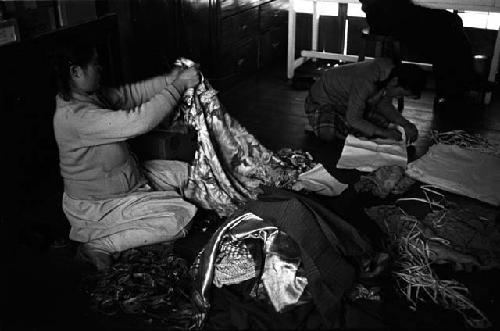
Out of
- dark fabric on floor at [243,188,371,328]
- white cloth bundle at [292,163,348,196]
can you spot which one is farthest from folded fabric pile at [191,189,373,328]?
white cloth bundle at [292,163,348,196]

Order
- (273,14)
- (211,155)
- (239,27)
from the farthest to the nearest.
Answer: (273,14), (239,27), (211,155)

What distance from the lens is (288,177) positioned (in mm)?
3107

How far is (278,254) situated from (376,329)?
45 cm

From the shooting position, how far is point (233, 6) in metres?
4.59

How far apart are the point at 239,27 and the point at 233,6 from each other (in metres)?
0.21

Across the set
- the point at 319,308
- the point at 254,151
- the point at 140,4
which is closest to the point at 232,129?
the point at 254,151

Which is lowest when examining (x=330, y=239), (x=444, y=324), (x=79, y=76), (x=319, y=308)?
(x=444, y=324)

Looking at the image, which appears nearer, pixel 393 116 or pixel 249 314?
pixel 249 314

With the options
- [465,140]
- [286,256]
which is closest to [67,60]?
[286,256]

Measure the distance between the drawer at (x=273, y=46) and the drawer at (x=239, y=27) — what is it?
24 centimetres

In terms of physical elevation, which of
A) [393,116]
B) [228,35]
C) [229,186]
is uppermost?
[228,35]

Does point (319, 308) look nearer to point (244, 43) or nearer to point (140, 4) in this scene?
point (140, 4)

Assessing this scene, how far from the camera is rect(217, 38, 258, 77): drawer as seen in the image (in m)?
4.60

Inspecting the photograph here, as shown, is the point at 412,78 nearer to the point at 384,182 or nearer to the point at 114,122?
the point at 384,182
